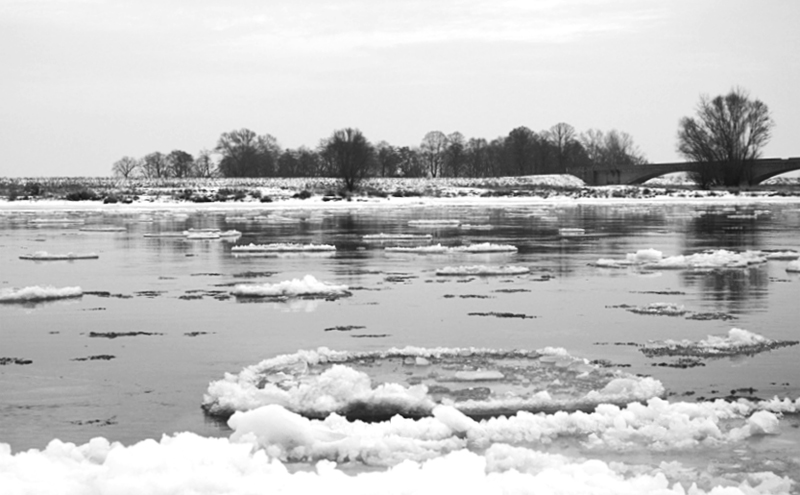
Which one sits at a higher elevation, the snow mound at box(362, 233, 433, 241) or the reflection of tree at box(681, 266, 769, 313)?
the snow mound at box(362, 233, 433, 241)

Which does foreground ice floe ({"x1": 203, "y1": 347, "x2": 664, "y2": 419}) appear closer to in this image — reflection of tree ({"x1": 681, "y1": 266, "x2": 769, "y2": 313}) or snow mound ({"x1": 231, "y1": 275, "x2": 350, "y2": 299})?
reflection of tree ({"x1": 681, "y1": 266, "x2": 769, "y2": 313})

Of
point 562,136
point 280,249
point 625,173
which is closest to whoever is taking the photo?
point 280,249

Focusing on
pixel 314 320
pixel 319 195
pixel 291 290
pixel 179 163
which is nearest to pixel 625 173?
pixel 319 195

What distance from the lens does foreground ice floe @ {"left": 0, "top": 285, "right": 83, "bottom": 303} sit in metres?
13.8

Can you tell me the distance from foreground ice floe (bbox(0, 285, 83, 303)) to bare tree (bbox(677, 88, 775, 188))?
82.8 meters

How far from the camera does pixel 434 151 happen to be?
164625 millimetres

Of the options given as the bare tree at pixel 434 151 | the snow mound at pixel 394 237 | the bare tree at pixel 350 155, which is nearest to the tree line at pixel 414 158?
the bare tree at pixel 434 151

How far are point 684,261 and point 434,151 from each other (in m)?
147

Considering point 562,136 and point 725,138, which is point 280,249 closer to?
point 725,138

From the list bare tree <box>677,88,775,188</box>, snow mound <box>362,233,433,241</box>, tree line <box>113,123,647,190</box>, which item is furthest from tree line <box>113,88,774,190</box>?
snow mound <box>362,233,433,241</box>

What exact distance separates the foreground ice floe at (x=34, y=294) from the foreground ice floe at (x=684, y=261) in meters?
9.64

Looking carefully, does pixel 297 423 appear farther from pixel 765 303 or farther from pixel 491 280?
pixel 491 280

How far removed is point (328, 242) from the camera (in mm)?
26812

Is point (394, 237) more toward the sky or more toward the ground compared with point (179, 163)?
more toward the ground
